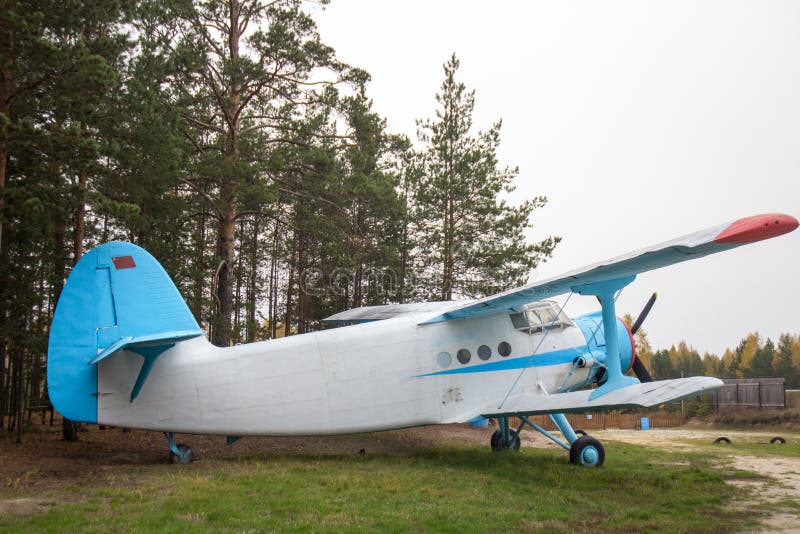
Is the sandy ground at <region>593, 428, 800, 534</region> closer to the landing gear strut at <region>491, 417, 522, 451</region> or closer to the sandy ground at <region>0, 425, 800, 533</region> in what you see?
the sandy ground at <region>0, 425, 800, 533</region>

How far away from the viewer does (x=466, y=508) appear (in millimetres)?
7293

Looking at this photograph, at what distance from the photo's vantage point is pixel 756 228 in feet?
24.4

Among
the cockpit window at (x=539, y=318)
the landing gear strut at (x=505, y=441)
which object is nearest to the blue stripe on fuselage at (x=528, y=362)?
the cockpit window at (x=539, y=318)

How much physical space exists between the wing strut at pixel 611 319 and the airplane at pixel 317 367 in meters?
0.02

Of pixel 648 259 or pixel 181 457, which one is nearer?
pixel 648 259

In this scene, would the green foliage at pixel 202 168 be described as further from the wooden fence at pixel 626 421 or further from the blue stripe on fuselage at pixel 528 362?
the wooden fence at pixel 626 421

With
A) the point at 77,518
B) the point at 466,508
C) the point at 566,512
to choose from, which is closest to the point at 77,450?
the point at 77,518

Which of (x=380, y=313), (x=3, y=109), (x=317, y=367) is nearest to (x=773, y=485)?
(x=317, y=367)

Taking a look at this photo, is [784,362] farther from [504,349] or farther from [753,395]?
[504,349]

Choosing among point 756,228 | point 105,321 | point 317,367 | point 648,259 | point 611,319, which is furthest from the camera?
point 317,367

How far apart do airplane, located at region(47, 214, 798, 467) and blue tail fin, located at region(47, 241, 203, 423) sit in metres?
0.02

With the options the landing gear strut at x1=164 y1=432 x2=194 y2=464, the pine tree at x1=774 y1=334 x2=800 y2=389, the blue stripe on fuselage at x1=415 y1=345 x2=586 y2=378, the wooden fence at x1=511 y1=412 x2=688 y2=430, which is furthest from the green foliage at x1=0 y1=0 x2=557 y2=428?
the pine tree at x1=774 y1=334 x2=800 y2=389

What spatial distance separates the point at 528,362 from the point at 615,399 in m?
2.28

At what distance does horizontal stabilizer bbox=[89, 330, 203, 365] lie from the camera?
30.3 feet
